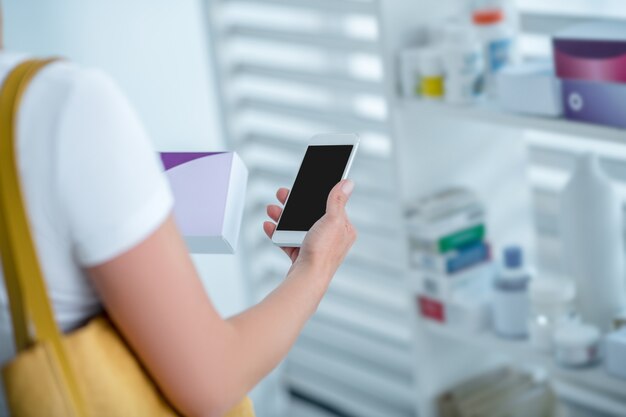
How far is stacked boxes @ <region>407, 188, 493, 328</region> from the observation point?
1.70 m

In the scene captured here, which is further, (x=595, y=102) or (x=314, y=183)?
(x=595, y=102)

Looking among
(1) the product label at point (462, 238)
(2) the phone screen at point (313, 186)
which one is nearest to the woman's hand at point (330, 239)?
(2) the phone screen at point (313, 186)

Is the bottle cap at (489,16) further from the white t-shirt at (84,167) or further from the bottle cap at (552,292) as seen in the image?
the white t-shirt at (84,167)

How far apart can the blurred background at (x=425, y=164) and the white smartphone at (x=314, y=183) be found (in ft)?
1.46

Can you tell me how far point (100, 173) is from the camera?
0.67 metres

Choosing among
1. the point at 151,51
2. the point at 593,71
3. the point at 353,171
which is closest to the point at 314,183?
the point at 593,71

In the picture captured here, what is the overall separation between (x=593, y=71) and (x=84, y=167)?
2.92 ft

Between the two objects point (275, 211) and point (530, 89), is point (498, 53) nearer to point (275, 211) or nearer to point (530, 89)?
point (530, 89)

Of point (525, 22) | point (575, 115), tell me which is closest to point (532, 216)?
point (525, 22)

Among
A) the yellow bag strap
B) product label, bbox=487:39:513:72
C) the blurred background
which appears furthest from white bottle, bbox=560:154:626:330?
the yellow bag strap

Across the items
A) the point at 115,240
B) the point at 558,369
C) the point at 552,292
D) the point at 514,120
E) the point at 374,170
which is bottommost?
the point at 558,369

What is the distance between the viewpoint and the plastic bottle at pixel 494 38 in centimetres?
155

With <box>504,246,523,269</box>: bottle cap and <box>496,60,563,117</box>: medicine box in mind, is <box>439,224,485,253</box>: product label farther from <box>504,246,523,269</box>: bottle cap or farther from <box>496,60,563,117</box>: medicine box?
<box>496,60,563,117</box>: medicine box

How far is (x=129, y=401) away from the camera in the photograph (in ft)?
2.46
